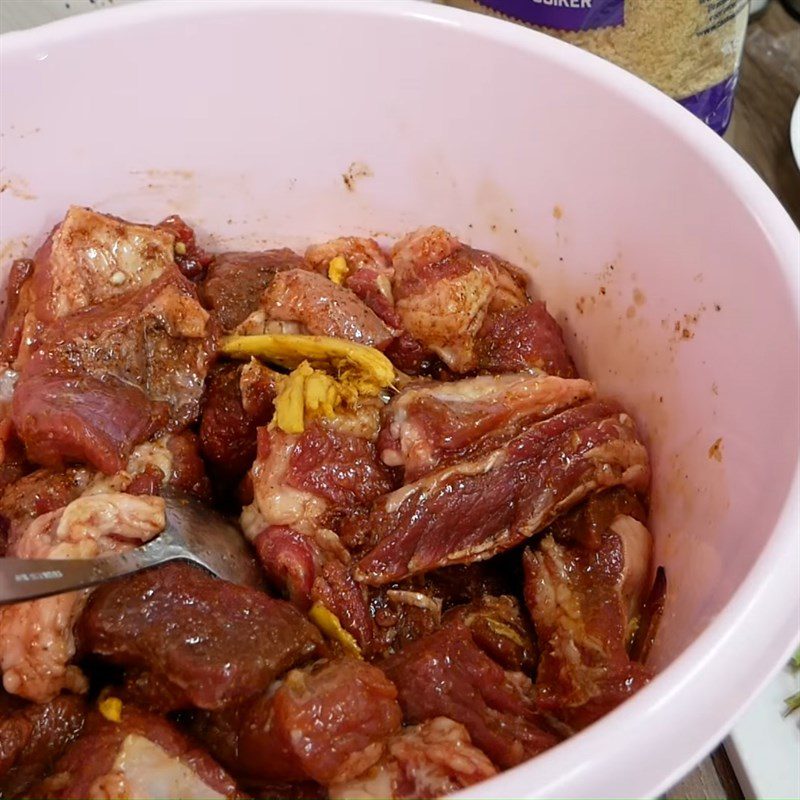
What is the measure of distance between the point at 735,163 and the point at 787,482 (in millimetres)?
557

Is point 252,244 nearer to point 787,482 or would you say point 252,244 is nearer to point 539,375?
point 539,375

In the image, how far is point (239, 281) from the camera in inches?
73.4

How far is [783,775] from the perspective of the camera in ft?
5.23

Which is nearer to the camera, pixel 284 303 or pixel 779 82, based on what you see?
pixel 284 303

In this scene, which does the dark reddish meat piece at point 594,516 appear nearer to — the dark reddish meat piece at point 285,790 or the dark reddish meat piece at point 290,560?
the dark reddish meat piece at point 290,560

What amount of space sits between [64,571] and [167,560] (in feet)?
0.66

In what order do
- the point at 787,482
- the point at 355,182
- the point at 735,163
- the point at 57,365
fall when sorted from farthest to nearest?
1. the point at 355,182
2. the point at 57,365
3. the point at 735,163
4. the point at 787,482

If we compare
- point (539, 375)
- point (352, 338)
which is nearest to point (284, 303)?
point (352, 338)

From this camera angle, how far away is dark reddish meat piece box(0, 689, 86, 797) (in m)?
1.26

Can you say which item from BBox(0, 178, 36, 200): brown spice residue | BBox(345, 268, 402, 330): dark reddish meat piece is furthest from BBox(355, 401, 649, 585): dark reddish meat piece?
BBox(0, 178, 36, 200): brown spice residue

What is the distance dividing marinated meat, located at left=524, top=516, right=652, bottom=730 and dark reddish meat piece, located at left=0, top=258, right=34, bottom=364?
1118mm

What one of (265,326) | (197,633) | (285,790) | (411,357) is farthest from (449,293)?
(285,790)

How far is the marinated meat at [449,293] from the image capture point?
1752mm

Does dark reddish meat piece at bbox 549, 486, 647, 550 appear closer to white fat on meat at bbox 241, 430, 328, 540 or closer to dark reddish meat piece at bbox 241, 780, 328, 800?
white fat on meat at bbox 241, 430, 328, 540
